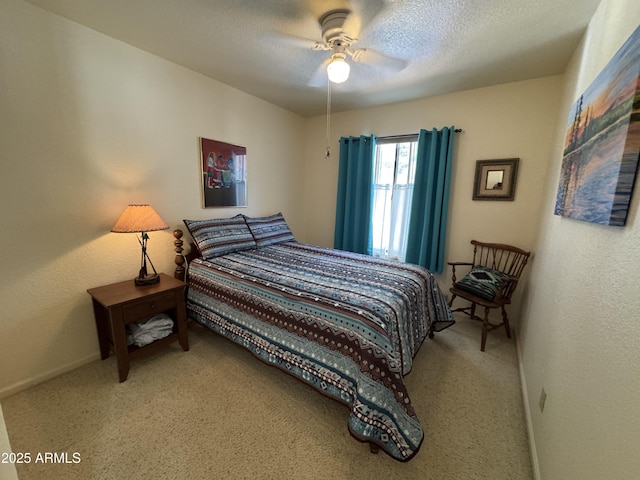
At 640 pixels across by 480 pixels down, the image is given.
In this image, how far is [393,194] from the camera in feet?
10.9

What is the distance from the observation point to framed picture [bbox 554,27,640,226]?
31.3 inches

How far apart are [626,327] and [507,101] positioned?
2658 millimetres

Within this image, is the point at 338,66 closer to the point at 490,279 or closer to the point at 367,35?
the point at 367,35

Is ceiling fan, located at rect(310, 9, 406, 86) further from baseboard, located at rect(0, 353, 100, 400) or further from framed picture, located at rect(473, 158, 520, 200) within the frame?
baseboard, located at rect(0, 353, 100, 400)

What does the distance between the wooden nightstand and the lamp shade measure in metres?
0.48

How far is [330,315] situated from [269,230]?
1.84m

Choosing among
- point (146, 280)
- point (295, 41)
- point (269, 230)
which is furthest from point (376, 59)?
point (146, 280)

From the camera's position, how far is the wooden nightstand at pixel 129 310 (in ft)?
5.87

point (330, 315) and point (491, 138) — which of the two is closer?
point (330, 315)

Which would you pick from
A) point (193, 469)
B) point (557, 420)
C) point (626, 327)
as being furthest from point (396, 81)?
point (193, 469)

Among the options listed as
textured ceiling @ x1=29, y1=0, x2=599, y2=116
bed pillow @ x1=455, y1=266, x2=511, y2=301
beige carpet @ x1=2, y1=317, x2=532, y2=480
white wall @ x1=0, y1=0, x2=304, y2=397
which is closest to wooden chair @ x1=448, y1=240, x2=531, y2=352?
bed pillow @ x1=455, y1=266, x2=511, y2=301

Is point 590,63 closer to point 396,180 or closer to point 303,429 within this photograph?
point 396,180

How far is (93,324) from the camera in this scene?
6.74 ft

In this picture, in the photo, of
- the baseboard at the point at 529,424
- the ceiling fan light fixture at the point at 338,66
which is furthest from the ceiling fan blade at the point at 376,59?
the baseboard at the point at 529,424
